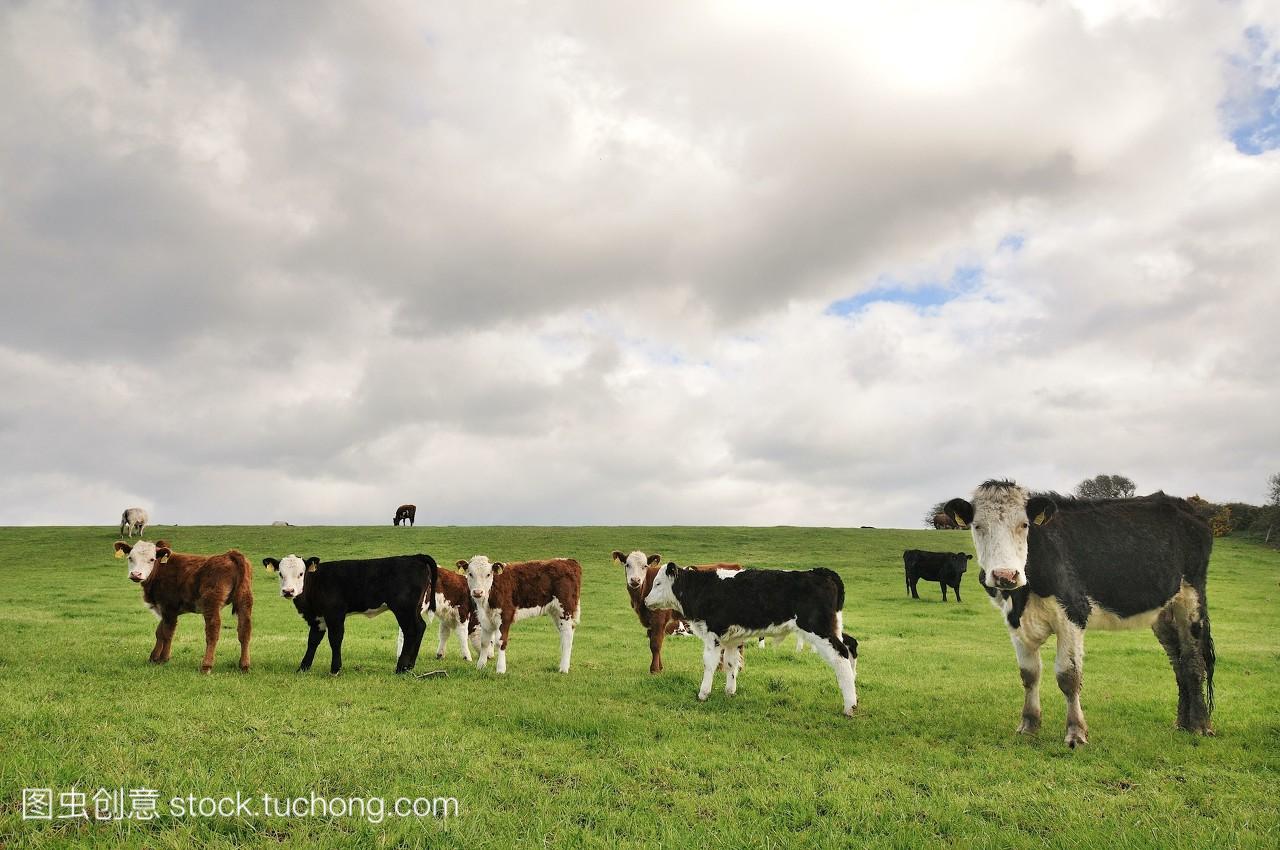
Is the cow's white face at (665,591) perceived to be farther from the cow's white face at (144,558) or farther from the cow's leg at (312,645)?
the cow's white face at (144,558)

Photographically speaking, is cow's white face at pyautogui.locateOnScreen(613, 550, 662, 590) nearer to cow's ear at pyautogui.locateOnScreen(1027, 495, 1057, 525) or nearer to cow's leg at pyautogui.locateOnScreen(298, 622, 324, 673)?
cow's leg at pyautogui.locateOnScreen(298, 622, 324, 673)

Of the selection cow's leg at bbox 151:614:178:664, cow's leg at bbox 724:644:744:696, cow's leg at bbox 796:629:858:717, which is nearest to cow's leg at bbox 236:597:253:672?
cow's leg at bbox 151:614:178:664

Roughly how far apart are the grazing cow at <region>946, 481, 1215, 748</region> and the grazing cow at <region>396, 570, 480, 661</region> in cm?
971

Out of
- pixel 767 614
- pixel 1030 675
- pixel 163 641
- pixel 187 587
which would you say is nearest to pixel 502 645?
pixel 767 614

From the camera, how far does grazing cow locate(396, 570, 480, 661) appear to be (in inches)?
587

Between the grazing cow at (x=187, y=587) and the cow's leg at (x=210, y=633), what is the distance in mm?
17

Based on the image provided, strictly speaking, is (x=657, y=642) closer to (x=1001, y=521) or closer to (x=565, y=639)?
(x=565, y=639)

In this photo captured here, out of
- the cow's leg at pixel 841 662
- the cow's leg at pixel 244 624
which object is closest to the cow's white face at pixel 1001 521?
the cow's leg at pixel 841 662

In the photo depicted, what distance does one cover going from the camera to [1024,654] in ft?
31.3

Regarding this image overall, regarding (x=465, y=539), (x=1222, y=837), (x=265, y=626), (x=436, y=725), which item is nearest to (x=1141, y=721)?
(x=1222, y=837)

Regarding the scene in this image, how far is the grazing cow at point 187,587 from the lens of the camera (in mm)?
12570

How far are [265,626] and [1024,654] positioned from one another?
18954 millimetres

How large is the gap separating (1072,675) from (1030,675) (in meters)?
0.53

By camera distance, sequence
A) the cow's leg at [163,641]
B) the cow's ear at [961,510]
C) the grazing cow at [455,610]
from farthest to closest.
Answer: the grazing cow at [455,610]
the cow's leg at [163,641]
the cow's ear at [961,510]
